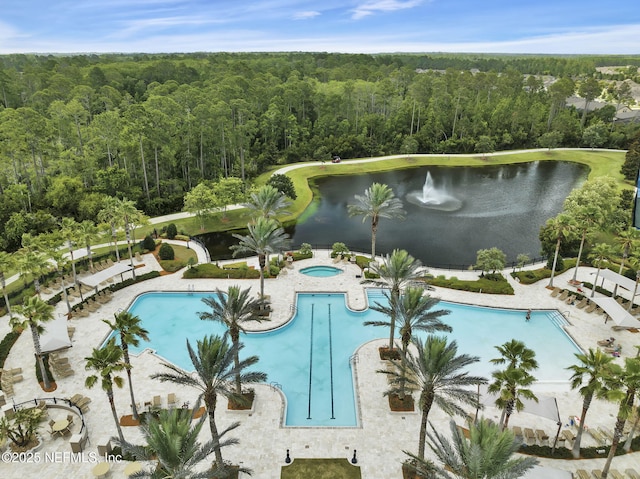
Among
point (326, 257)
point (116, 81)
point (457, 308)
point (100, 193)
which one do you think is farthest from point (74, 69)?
point (457, 308)

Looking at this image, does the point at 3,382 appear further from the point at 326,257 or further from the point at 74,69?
the point at 74,69

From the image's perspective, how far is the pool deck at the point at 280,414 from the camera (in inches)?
987

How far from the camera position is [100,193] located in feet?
208

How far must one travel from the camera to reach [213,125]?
72.6 m

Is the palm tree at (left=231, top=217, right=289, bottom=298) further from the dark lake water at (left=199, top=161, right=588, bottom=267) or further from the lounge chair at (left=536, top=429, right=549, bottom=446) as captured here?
the lounge chair at (left=536, top=429, right=549, bottom=446)

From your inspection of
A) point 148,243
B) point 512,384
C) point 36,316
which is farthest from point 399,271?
point 148,243

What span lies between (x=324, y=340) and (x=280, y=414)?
9.43 meters

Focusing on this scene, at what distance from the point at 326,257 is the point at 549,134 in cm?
8184

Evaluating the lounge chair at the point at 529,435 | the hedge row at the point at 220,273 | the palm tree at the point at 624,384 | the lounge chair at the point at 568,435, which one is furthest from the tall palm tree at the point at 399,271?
the hedge row at the point at 220,273

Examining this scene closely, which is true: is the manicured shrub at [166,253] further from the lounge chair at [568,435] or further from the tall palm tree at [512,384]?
the lounge chair at [568,435]

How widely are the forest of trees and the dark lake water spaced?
48.3 feet

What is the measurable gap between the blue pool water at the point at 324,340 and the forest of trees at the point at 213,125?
102 feet

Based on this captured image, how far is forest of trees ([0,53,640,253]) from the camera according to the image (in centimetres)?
6294

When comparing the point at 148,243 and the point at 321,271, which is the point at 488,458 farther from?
the point at 148,243
